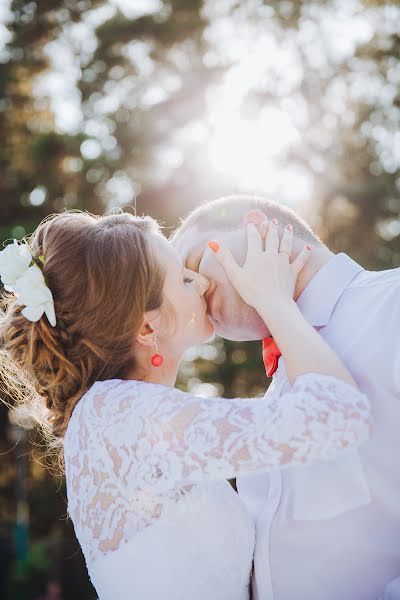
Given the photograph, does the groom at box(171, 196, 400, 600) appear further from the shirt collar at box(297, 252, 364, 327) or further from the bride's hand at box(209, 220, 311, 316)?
the bride's hand at box(209, 220, 311, 316)

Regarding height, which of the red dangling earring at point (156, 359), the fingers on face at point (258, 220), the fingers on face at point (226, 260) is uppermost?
the fingers on face at point (258, 220)

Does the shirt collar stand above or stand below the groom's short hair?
below

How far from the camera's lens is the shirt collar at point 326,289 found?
262 cm

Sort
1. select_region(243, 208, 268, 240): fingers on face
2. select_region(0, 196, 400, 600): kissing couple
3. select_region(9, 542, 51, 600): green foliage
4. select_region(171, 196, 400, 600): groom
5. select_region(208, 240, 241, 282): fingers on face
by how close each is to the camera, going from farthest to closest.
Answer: select_region(9, 542, 51, 600): green foliage, select_region(243, 208, 268, 240): fingers on face, select_region(208, 240, 241, 282): fingers on face, select_region(171, 196, 400, 600): groom, select_region(0, 196, 400, 600): kissing couple

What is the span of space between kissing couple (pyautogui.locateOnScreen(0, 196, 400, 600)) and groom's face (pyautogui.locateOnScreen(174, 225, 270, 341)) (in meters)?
0.01

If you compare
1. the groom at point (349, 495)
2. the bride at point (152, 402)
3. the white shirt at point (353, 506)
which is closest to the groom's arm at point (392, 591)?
the groom at point (349, 495)

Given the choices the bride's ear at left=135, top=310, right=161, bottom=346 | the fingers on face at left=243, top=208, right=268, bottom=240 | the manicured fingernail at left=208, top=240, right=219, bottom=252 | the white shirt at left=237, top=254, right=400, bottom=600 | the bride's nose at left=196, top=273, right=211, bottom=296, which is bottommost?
the white shirt at left=237, top=254, right=400, bottom=600

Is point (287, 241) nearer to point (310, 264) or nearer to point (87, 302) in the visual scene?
point (310, 264)

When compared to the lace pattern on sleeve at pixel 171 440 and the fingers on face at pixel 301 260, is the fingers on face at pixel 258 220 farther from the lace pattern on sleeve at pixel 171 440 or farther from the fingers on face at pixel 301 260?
the lace pattern on sleeve at pixel 171 440

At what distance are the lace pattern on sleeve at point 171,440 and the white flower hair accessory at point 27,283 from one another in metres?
0.37

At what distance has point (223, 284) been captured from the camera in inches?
114

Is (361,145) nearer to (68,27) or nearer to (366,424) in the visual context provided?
(68,27)

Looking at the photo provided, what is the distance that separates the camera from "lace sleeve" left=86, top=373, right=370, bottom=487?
2.06 meters

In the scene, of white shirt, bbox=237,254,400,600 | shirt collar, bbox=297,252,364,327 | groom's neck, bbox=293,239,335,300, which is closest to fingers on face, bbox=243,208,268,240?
groom's neck, bbox=293,239,335,300
